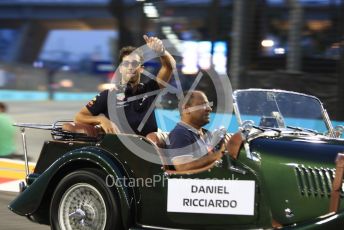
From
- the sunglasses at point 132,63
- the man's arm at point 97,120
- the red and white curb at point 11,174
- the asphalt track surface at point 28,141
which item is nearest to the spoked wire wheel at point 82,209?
the man's arm at point 97,120

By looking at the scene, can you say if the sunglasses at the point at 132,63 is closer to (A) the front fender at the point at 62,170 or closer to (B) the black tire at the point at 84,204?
(A) the front fender at the point at 62,170

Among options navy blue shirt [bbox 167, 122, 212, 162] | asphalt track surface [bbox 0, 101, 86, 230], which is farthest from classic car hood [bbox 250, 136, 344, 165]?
asphalt track surface [bbox 0, 101, 86, 230]

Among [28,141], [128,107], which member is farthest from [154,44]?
[28,141]

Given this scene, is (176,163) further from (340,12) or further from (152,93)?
(340,12)

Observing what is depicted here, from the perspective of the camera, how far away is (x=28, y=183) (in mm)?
5477

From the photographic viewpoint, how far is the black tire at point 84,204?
15.7ft

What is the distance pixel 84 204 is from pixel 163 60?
1.42m

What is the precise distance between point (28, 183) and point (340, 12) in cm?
600

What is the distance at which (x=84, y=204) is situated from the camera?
4.95m

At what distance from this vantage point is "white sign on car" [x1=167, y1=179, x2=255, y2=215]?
437cm

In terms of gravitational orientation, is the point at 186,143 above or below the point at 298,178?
above

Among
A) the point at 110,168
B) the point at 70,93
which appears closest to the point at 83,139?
the point at 110,168

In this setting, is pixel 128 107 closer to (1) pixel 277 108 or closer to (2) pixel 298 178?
(1) pixel 277 108

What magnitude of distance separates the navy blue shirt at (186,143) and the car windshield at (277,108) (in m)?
0.47
